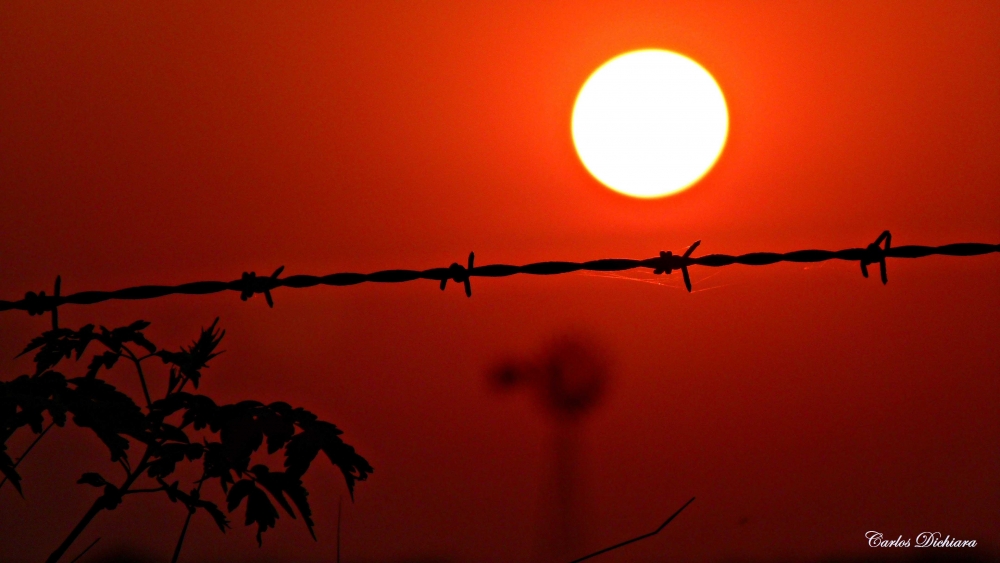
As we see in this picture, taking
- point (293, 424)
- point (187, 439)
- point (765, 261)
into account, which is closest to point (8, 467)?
point (187, 439)

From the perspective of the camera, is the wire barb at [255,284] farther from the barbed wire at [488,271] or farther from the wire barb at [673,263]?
the wire barb at [673,263]

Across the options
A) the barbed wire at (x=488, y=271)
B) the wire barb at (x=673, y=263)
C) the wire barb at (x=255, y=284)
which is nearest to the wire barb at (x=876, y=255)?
the barbed wire at (x=488, y=271)

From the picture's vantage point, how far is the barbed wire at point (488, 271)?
4.91 feet

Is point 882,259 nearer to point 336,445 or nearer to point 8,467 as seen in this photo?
point 336,445

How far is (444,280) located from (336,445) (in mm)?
521

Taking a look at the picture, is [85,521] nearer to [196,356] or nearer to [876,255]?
[196,356]

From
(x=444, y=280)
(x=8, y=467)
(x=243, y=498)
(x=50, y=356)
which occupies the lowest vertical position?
(x=243, y=498)

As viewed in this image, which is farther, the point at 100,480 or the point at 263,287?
the point at 263,287

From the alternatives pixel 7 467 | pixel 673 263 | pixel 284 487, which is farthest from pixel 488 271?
pixel 7 467

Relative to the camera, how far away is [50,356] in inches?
49.8

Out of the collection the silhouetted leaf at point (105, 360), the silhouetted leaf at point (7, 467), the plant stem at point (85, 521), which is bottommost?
the plant stem at point (85, 521)

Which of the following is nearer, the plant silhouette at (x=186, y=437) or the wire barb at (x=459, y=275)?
the plant silhouette at (x=186, y=437)

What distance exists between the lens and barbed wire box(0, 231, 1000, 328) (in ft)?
4.91

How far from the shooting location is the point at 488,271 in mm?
1570
